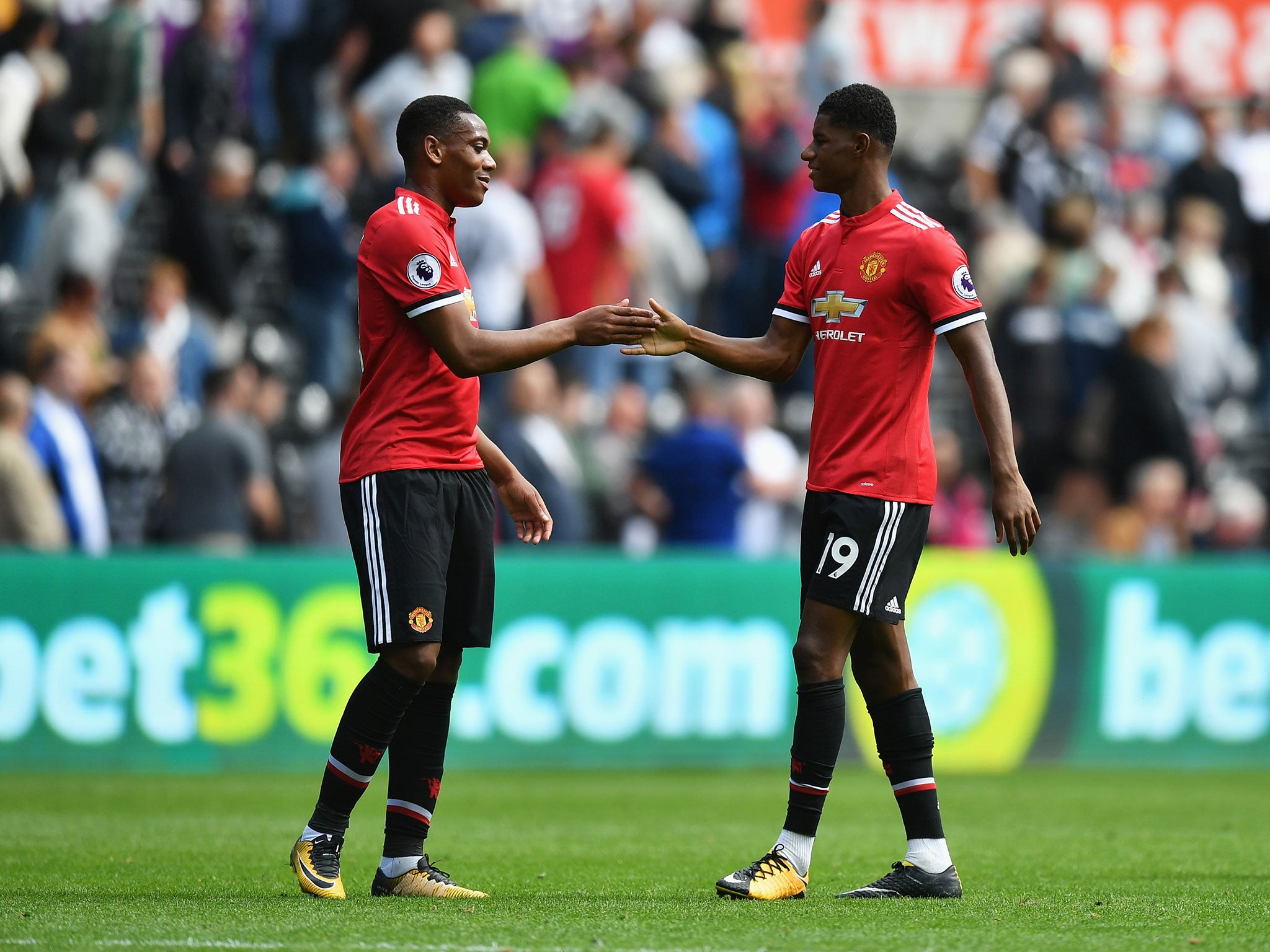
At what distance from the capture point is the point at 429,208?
20.4ft

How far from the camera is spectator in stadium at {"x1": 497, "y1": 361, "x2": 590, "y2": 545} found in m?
12.7

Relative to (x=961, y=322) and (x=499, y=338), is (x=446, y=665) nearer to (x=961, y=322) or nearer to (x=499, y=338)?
(x=499, y=338)

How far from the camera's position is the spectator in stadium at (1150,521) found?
14.1 meters

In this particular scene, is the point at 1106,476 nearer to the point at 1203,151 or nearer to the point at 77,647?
the point at 1203,151

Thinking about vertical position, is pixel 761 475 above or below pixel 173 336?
below

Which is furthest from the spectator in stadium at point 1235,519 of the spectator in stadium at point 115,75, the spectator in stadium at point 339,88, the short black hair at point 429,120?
the short black hair at point 429,120

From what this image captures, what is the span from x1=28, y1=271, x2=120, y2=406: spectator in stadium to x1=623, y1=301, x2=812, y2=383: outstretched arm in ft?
22.7

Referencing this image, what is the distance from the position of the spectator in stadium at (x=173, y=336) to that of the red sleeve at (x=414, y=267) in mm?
7662

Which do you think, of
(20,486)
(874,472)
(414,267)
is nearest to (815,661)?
(874,472)

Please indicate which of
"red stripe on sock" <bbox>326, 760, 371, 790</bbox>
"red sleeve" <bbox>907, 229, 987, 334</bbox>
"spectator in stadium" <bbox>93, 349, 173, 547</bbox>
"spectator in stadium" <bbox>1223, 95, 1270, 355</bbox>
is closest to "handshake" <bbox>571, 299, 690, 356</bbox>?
"red sleeve" <bbox>907, 229, 987, 334</bbox>

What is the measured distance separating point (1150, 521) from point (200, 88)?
26.2 feet

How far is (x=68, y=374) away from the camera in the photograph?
1202cm

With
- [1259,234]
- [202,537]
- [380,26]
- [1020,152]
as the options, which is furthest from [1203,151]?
[202,537]

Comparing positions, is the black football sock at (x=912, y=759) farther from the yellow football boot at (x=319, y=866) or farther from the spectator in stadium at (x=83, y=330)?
the spectator in stadium at (x=83, y=330)
